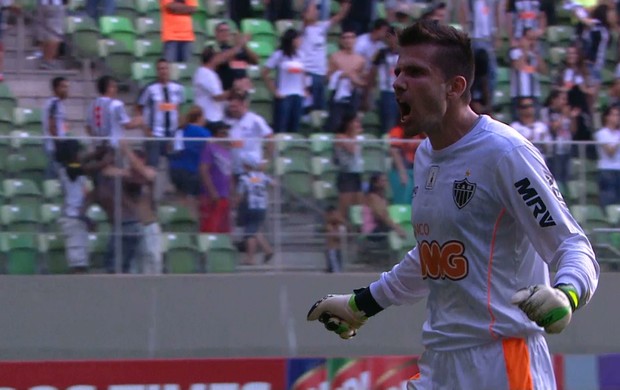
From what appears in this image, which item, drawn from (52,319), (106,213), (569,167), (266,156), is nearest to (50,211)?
(106,213)

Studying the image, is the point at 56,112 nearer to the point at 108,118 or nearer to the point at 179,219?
the point at 108,118

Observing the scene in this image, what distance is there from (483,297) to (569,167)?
6.50 metres

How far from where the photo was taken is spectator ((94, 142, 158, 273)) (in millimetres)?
9445

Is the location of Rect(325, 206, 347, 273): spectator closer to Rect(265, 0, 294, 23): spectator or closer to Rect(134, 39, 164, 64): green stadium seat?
Rect(134, 39, 164, 64): green stadium seat

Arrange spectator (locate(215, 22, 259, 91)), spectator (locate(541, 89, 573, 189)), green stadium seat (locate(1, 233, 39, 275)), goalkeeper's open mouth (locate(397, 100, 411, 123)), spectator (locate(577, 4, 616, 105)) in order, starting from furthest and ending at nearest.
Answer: spectator (locate(577, 4, 616, 105))
spectator (locate(541, 89, 573, 189))
spectator (locate(215, 22, 259, 91))
green stadium seat (locate(1, 233, 39, 275))
goalkeeper's open mouth (locate(397, 100, 411, 123))

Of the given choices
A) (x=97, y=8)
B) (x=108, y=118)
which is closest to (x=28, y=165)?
(x=108, y=118)

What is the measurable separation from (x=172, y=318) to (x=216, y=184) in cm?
132

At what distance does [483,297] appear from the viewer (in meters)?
3.97

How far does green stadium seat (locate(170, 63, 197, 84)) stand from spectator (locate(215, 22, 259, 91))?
34cm

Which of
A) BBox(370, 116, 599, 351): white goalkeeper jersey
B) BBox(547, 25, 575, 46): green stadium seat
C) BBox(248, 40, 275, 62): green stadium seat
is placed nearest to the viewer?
BBox(370, 116, 599, 351): white goalkeeper jersey

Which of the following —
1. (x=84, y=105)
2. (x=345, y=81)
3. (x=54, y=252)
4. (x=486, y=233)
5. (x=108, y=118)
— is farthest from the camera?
(x=345, y=81)

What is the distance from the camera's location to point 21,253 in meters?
9.66

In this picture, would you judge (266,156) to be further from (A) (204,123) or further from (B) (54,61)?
(B) (54,61)

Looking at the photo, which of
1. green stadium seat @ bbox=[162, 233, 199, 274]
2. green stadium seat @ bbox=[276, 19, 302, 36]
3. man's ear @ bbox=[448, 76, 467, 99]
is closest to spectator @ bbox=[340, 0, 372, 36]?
green stadium seat @ bbox=[276, 19, 302, 36]
